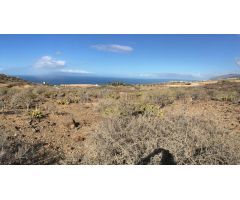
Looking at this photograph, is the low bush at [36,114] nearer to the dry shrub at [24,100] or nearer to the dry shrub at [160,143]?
the dry shrub at [24,100]

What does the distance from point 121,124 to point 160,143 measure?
89cm

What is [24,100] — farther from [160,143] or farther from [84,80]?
[160,143]

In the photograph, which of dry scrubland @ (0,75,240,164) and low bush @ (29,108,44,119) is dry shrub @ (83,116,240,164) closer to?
dry scrubland @ (0,75,240,164)

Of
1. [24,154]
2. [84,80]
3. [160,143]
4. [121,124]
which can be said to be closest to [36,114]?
[84,80]

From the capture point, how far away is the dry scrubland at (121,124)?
421 cm

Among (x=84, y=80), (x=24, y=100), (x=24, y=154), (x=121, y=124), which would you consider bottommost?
(x=24, y=154)

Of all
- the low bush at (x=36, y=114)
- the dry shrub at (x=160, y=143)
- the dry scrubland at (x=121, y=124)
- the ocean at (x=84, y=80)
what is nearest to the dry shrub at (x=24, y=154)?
the dry scrubland at (x=121, y=124)

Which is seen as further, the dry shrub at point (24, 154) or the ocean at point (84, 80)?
the ocean at point (84, 80)

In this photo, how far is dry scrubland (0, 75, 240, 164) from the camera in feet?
13.8

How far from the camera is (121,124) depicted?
5117 millimetres

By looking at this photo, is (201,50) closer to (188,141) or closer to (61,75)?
(188,141)

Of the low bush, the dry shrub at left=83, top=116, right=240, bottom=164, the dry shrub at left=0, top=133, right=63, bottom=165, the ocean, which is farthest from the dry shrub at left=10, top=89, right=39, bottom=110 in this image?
the dry shrub at left=83, top=116, right=240, bottom=164
